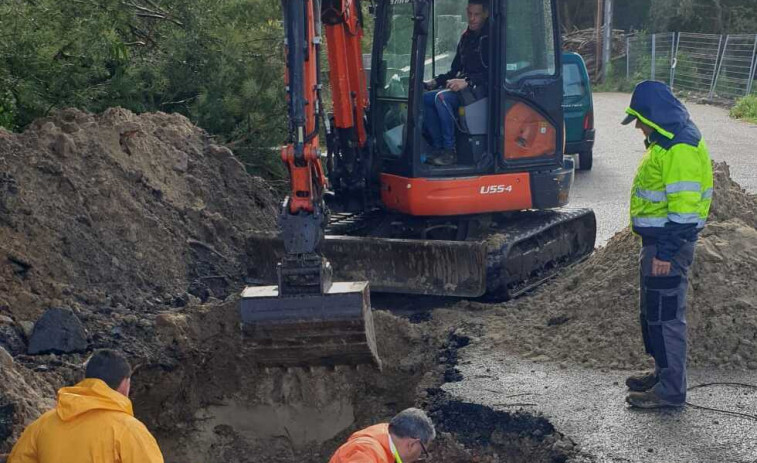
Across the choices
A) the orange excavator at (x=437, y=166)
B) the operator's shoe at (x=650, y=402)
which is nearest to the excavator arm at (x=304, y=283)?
the orange excavator at (x=437, y=166)

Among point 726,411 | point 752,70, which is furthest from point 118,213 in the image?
point 752,70

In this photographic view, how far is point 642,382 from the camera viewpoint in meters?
7.05

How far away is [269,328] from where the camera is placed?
21.8ft

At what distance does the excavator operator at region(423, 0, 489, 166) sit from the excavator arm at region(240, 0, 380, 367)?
2.02 metres

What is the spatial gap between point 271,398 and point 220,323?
1.01m

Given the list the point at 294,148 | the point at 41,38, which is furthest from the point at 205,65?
the point at 294,148

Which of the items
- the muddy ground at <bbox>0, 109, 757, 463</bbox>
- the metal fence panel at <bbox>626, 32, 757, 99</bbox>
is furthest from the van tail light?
the metal fence panel at <bbox>626, 32, 757, 99</bbox>

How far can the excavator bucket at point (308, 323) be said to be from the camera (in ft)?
21.6

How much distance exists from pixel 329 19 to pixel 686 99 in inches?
886

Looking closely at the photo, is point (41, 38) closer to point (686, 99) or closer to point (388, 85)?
point (388, 85)

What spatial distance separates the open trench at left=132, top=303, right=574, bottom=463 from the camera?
732 cm

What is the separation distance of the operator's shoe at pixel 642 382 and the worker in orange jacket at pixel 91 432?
3.81 meters

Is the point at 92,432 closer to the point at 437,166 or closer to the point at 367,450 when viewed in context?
the point at 367,450

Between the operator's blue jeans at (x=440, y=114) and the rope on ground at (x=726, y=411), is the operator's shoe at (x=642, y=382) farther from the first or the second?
the operator's blue jeans at (x=440, y=114)
